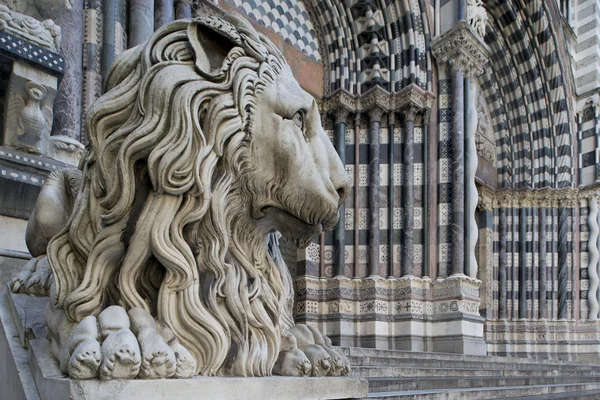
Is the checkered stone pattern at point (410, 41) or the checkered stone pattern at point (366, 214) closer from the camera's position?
the checkered stone pattern at point (366, 214)

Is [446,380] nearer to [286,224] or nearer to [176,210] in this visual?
[286,224]

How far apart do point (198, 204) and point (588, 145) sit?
17.0 meters

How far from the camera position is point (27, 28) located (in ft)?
13.1

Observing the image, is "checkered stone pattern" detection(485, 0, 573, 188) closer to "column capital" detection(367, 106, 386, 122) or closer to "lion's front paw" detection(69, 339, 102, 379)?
"column capital" detection(367, 106, 386, 122)

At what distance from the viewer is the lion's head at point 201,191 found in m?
1.42

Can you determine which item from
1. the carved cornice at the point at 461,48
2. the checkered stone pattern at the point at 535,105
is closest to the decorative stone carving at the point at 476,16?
the carved cornice at the point at 461,48

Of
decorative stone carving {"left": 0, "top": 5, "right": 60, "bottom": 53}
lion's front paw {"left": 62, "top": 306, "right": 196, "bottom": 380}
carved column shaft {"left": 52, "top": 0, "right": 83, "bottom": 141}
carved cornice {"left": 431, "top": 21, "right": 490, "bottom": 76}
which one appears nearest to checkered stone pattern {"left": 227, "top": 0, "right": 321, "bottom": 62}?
carved cornice {"left": 431, "top": 21, "right": 490, "bottom": 76}

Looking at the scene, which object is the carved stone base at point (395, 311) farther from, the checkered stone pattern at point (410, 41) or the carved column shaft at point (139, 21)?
the carved column shaft at point (139, 21)

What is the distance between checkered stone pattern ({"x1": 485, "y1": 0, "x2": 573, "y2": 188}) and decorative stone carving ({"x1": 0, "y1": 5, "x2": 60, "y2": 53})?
44.3ft

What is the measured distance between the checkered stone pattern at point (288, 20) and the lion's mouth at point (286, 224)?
28.6ft

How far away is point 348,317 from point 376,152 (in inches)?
120

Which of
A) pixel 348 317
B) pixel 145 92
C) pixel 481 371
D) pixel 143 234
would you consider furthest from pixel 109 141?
pixel 348 317

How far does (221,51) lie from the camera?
1590mm

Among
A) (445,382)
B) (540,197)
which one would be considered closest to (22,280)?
(445,382)
